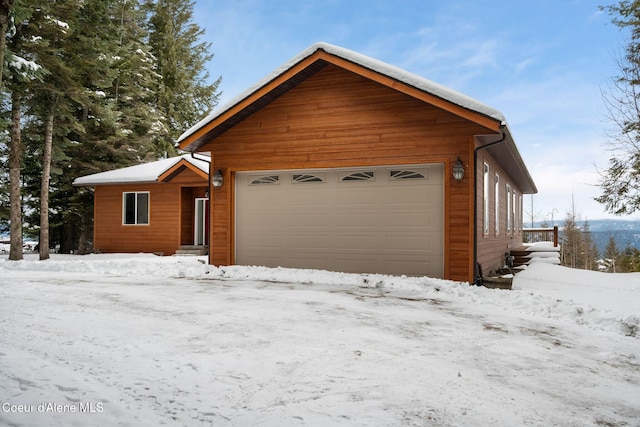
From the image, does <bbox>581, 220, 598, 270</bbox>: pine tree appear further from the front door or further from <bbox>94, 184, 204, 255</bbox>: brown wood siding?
<bbox>94, 184, 204, 255</bbox>: brown wood siding

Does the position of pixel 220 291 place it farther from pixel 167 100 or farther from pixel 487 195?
pixel 167 100

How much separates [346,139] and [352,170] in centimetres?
74

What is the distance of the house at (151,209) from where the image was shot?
18.7 m

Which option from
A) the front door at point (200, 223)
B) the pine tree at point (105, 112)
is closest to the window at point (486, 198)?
the front door at point (200, 223)

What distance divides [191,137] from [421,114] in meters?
5.60

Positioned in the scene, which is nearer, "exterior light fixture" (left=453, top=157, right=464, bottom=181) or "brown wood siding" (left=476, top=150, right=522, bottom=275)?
"exterior light fixture" (left=453, top=157, right=464, bottom=181)

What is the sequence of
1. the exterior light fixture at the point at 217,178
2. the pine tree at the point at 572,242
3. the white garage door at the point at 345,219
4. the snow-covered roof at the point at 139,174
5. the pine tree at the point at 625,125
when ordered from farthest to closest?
the pine tree at the point at 572,242, the snow-covered roof at the point at 139,174, the pine tree at the point at 625,125, the exterior light fixture at the point at 217,178, the white garage door at the point at 345,219

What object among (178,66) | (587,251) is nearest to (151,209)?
(178,66)

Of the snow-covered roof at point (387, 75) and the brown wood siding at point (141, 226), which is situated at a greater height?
the snow-covered roof at point (387, 75)

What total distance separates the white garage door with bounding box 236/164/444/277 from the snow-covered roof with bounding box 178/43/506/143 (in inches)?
61.0

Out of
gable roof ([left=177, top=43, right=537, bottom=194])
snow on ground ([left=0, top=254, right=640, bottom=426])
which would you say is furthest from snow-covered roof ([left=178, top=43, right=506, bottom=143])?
snow on ground ([left=0, top=254, right=640, bottom=426])

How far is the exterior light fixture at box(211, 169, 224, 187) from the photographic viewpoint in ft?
37.4

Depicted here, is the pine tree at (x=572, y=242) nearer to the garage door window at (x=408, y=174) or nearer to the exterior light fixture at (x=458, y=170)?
the garage door window at (x=408, y=174)

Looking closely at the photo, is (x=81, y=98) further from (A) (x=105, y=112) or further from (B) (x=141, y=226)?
(B) (x=141, y=226)
